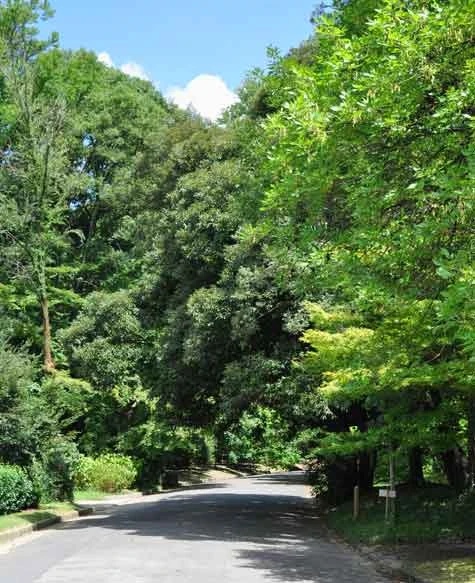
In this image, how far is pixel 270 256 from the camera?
15.9 metres

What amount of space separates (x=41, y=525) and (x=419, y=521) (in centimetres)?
941

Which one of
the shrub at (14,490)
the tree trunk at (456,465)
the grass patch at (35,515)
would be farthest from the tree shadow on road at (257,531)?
the tree trunk at (456,465)

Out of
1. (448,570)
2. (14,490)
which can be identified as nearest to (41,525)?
(14,490)

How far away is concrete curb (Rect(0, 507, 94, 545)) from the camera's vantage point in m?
16.0

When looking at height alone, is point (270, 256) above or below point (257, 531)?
above

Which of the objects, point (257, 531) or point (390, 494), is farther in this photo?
point (257, 531)

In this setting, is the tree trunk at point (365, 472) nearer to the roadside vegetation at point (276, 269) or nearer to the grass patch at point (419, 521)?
the roadside vegetation at point (276, 269)

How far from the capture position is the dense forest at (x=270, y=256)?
929 centimetres

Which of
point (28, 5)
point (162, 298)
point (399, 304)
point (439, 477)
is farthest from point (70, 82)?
point (399, 304)

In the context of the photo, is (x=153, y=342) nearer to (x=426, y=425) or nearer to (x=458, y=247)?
(x=426, y=425)

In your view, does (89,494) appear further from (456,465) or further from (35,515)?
(456,465)

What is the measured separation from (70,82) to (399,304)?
3943 cm

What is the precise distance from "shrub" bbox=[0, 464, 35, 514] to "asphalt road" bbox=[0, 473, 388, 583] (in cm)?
165

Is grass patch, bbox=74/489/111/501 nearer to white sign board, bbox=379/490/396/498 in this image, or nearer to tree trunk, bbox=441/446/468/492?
tree trunk, bbox=441/446/468/492
